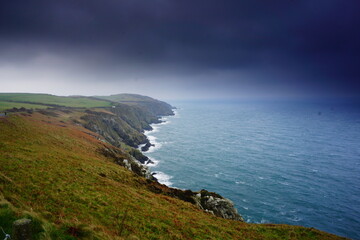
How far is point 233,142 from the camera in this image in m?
113

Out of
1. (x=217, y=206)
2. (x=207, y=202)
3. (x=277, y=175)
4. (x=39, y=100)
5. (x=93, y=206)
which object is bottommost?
(x=277, y=175)

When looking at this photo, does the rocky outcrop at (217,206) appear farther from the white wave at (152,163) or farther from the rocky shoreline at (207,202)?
the white wave at (152,163)

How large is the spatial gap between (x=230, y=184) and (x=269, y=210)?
14908 mm

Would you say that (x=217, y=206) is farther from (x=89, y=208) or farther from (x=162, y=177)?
(x=162, y=177)

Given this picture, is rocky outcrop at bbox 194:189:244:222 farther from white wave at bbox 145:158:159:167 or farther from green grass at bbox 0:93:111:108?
green grass at bbox 0:93:111:108

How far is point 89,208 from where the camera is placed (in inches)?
629

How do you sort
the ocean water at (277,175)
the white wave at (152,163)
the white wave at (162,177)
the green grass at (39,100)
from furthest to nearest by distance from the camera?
the green grass at (39,100) < the white wave at (152,163) < the white wave at (162,177) < the ocean water at (277,175)

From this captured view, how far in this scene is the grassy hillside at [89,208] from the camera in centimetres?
1142

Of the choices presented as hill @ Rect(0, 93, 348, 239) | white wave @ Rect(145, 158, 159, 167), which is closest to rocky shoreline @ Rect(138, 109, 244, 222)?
hill @ Rect(0, 93, 348, 239)

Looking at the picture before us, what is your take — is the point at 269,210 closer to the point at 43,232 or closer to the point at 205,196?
the point at 205,196

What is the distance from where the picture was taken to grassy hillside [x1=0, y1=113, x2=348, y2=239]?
37.5ft

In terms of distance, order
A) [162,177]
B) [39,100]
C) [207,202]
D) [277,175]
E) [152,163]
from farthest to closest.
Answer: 1. [39,100]
2. [152,163]
3. [277,175]
4. [162,177]
5. [207,202]

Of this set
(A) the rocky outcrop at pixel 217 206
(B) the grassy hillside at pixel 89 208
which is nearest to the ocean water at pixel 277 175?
(A) the rocky outcrop at pixel 217 206

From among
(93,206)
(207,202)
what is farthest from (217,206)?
(93,206)
